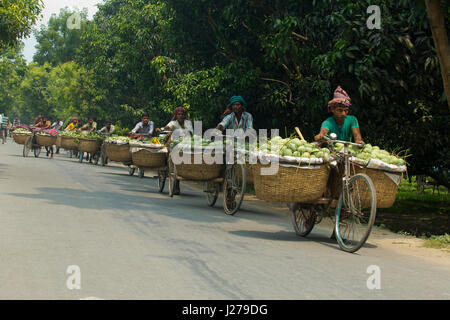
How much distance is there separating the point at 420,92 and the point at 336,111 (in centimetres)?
Result: 472

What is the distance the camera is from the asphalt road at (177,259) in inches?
205

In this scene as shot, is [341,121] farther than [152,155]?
No

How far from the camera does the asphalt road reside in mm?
5207

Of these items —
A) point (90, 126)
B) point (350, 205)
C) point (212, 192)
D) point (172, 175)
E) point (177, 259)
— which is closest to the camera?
point (177, 259)

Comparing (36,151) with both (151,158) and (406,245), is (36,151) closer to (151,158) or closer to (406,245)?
(151,158)

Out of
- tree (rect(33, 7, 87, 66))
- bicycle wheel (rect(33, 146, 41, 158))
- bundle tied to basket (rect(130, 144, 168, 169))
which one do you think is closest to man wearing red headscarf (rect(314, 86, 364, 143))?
bundle tied to basket (rect(130, 144, 168, 169))

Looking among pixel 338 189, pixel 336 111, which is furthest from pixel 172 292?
pixel 336 111

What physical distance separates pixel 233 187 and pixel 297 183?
306 cm

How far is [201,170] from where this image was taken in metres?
11.9

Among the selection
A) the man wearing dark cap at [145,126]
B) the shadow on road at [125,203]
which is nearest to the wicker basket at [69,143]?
the man wearing dark cap at [145,126]

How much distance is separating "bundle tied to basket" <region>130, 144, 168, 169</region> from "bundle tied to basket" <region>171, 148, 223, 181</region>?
309 centimetres

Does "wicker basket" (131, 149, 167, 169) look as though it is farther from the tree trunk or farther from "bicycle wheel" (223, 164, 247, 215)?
the tree trunk

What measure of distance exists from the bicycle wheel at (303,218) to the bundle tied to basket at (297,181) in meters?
0.57

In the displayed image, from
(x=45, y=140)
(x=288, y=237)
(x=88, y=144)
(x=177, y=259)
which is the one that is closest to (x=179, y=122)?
(x=288, y=237)
